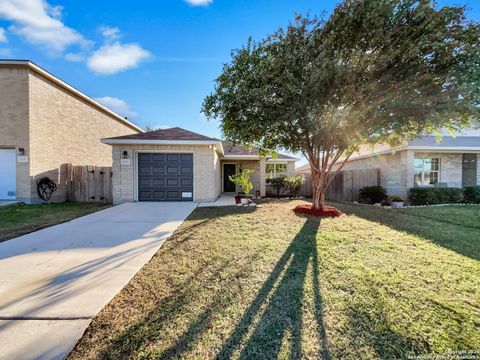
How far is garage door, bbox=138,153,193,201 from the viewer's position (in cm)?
997

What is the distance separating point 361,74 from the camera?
560 cm

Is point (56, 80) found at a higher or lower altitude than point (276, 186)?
higher

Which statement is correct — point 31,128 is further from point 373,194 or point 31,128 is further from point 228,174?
point 373,194

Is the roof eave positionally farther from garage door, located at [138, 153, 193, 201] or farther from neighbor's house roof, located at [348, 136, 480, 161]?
neighbor's house roof, located at [348, 136, 480, 161]

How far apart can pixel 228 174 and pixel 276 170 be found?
12.5 ft

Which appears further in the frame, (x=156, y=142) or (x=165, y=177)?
(x=165, y=177)

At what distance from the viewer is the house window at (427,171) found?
1152 cm

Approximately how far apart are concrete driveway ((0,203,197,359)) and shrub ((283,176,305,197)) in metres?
10.3

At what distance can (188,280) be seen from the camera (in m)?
2.88

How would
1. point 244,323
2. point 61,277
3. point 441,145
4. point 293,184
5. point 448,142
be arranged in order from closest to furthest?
point 244,323
point 61,277
point 441,145
point 448,142
point 293,184

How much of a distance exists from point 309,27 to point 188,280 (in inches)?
265

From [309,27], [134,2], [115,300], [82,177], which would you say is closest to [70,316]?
[115,300]

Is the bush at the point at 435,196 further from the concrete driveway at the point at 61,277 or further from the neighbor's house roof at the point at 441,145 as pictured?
the concrete driveway at the point at 61,277

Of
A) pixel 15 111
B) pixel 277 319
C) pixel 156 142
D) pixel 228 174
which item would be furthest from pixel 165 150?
pixel 277 319
